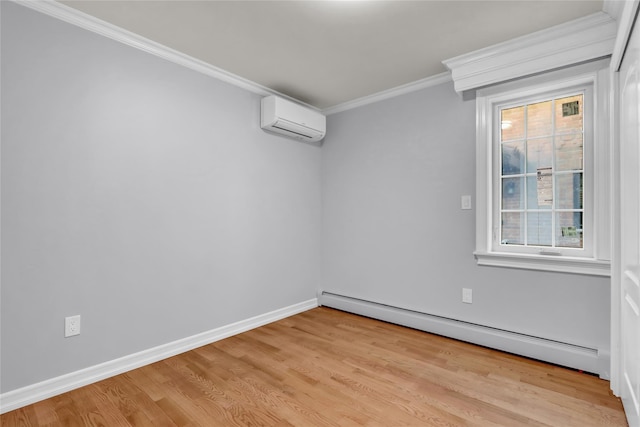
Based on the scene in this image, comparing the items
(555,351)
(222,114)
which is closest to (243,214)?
(222,114)

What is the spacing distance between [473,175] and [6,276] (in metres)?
3.35

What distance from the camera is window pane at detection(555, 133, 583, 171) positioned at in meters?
2.40

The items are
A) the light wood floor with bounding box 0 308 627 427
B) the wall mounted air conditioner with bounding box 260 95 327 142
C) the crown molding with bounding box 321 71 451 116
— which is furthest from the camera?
the wall mounted air conditioner with bounding box 260 95 327 142

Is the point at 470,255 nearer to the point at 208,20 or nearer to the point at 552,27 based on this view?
the point at 552,27

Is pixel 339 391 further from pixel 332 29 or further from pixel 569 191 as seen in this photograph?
pixel 332 29

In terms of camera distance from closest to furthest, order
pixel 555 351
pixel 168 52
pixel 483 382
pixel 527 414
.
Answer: pixel 527 414
pixel 483 382
pixel 555 351
pixel 168 52

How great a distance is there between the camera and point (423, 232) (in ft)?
10.2

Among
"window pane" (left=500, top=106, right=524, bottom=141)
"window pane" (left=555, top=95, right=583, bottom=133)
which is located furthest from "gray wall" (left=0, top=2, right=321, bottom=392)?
"window pane" (left=555, top=95, right=583, bottom=133)

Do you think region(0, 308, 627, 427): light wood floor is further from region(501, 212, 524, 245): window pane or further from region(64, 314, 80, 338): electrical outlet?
region(501, 212, 524, 245): window pane

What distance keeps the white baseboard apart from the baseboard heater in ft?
3.52

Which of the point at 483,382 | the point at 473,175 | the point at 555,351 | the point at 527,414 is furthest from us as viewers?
the point at 473,175

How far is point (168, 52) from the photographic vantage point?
254 centimetres

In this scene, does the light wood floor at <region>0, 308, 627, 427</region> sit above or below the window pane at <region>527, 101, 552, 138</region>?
below

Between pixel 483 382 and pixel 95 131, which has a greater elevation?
pixel 95 131
